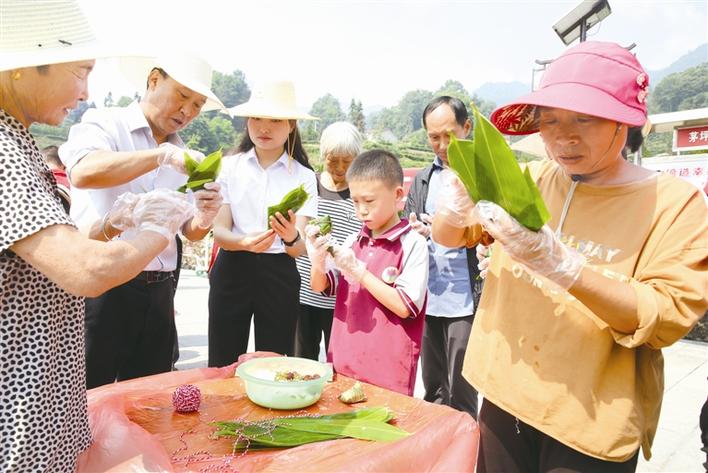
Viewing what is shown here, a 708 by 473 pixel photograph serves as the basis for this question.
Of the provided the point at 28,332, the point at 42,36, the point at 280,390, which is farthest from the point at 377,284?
the point at 42,36

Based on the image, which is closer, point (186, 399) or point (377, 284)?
point (186, 399)

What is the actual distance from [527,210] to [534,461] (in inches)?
32.2

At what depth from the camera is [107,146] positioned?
2064mm

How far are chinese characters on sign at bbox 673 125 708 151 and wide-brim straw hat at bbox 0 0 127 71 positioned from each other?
8.99m

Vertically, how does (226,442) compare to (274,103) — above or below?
below

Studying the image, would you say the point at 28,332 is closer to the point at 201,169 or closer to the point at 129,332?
the point at 201,169

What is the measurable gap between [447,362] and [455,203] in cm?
195

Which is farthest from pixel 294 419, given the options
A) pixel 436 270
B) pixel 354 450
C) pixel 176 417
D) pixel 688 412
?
pixel 688 412

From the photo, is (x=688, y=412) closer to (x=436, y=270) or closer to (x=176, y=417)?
(x=436, y=270)

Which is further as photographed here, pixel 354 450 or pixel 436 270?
pixel 436 270

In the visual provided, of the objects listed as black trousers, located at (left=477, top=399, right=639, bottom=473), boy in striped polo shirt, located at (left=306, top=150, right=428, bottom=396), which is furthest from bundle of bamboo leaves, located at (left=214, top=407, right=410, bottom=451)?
boy in striped polo shirt, located at (left=306, top=150, right=428, bottom=396)

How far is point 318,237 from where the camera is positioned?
7.07 feet

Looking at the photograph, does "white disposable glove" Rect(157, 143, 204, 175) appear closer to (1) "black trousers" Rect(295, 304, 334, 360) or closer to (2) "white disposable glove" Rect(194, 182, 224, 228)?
(2) "white disposable glove" Rect(194, 182, 224, 228)

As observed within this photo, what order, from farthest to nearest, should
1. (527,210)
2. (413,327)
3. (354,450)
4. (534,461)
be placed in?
(413,327) < (534,461) < (354,450) < (527,210)
